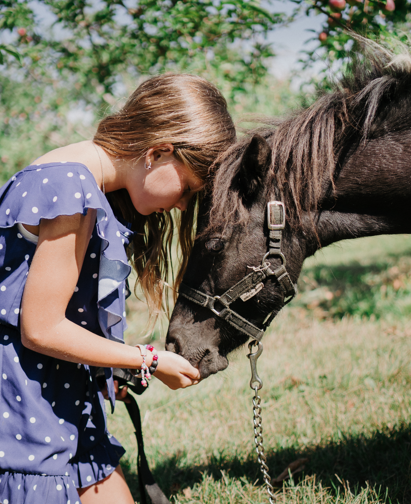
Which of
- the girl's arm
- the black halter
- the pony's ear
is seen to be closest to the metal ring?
the black halter

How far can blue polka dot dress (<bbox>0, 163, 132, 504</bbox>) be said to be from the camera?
149cm

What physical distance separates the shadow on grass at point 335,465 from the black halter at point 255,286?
96 centimetres

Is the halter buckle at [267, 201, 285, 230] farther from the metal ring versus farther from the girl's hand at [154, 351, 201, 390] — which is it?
the girl's hand at [154, 351, 201, 390]

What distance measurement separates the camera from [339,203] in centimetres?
196

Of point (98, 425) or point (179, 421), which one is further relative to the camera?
point (179, 421)

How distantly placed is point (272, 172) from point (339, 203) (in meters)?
0.35

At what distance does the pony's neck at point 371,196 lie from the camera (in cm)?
184

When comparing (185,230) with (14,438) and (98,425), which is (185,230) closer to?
(98,425)

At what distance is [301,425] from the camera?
9.35ft

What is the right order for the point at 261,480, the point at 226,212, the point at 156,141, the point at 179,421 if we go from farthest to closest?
the point at 179,421 → the point at 261,480 → the point at 226,212 → the point at 156,141

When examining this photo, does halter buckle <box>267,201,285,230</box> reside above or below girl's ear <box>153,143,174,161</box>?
below

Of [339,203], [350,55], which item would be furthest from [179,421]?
[350,55]

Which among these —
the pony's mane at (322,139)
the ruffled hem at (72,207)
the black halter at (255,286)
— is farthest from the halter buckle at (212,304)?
the ruffled hem at (72,207)

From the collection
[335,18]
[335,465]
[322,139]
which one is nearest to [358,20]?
[335,18]
